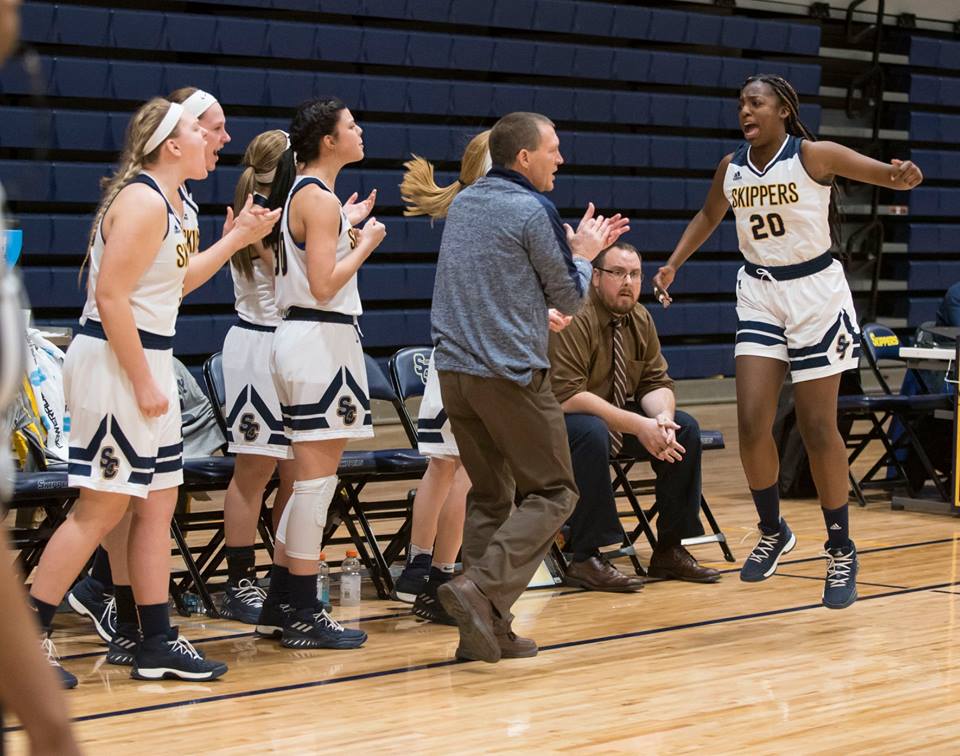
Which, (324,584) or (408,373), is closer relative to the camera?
(324,584)

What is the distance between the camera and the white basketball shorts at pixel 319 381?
4.11 metres

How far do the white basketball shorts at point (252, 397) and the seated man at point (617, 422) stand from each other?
109cm

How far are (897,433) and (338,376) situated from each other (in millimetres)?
4235

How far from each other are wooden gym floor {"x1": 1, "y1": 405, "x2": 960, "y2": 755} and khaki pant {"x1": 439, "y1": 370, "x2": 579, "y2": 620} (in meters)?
0.28

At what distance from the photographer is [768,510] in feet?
15.3

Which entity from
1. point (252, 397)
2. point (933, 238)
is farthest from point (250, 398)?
point (933, 238)

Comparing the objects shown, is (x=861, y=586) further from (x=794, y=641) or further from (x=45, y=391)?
(x=45, y=391)

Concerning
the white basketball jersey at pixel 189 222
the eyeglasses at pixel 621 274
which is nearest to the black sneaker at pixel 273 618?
the white basketball jersey at pixel 189 222

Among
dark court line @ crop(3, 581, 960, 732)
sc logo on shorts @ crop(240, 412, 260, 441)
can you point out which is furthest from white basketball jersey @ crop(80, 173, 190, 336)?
dark court line @ crop(3, 581, 960, 732)

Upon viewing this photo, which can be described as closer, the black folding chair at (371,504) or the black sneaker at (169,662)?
the black sneaker at (169,662)

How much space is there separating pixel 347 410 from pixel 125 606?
0.85 meters

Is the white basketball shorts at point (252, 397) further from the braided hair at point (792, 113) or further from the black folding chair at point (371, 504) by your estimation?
the braided hair at point (792, 113)

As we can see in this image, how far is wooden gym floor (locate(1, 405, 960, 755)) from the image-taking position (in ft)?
10.4

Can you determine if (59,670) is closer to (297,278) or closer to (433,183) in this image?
(297,278)
